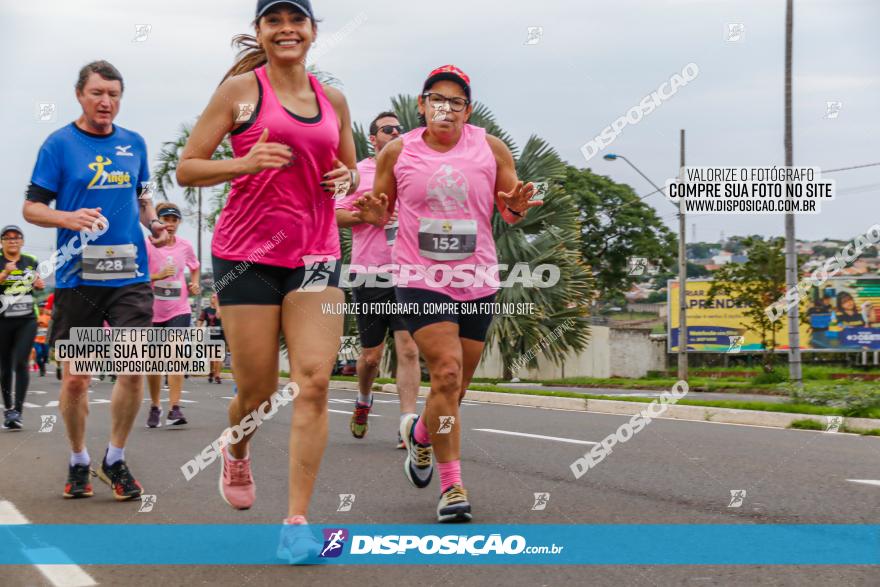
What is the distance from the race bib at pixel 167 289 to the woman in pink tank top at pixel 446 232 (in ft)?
17.1

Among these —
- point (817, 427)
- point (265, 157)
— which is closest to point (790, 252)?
point (817, 427)

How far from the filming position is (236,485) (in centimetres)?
418

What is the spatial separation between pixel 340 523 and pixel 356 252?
3.20 metres

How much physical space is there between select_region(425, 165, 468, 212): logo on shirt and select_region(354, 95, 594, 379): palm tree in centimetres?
1385

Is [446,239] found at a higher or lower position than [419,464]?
higher

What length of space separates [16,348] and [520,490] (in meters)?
6.61

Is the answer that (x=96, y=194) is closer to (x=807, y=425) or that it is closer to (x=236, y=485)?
(x=236, y=485)

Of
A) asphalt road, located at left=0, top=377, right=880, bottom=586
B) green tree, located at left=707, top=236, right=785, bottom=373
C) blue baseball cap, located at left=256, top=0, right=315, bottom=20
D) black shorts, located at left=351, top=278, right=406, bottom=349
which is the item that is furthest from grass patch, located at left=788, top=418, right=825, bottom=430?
green tree, located at left=707, top=236, right=785, bottom=373

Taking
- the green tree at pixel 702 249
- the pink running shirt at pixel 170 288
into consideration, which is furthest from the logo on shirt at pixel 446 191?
the green tree at pixel 702 249

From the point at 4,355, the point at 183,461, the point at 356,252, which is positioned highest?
the point at 356,252

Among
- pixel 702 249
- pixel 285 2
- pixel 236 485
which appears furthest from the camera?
pixel 702 249

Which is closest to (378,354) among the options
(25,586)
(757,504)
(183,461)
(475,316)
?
(183,461)

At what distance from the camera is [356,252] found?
285 inches

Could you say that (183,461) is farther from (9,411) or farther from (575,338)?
(575,338)
